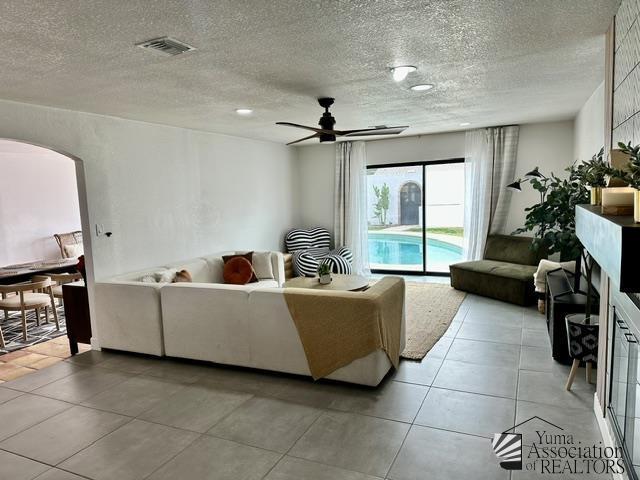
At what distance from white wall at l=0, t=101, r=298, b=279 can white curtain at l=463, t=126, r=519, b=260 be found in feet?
10.5

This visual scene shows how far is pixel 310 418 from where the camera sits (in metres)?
2.88

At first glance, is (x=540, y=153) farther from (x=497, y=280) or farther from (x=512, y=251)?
(x=497, y=280)

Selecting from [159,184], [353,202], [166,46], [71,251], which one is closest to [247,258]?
[159,184]

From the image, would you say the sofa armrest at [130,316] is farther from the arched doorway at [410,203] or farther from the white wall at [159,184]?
the arched doorway at [410,203]

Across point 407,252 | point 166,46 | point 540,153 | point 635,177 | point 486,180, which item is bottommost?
point 407,252

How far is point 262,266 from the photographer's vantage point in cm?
563

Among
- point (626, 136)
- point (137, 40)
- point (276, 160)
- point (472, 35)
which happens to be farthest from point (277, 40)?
point (276, 160)

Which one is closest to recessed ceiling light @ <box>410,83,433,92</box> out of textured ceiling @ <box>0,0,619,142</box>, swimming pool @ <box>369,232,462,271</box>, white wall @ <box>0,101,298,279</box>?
textured ceiling @ <box>0,0,619,142</box>

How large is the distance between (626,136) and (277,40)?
1.91 meters

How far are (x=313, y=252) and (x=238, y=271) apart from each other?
6.64 feet

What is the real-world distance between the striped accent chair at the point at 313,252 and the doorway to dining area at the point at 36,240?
3257mm

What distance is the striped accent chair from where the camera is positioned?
6.71 metres

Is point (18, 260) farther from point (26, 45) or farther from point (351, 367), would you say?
point (351, 367)

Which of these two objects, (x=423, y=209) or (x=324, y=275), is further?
(x=423, y=209)
